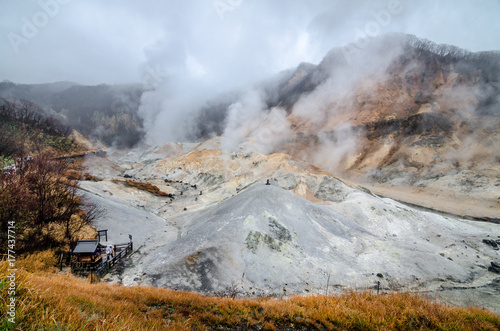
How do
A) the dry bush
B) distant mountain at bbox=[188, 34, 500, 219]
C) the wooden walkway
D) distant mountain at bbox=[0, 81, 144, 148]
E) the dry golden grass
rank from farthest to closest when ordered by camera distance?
distant mountain at bbox=[0, 81, 144, 148] < distant mountain at bbox=[188, 34, 500, 219] < the wooden walkway < the dry bush < the dry golden grass

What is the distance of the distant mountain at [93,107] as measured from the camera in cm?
13400

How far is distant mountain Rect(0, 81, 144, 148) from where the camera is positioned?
440 feet

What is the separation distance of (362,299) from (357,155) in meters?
76.8

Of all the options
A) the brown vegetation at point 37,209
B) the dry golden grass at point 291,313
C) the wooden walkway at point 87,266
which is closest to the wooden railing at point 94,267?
the wooden walkway at point 87,266

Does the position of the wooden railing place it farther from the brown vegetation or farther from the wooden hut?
the brown vegetation

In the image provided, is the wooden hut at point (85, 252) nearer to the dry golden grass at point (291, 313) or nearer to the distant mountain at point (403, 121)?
the dry golden grass at point (291, 313)

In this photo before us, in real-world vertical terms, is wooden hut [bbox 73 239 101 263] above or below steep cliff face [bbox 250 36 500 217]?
below

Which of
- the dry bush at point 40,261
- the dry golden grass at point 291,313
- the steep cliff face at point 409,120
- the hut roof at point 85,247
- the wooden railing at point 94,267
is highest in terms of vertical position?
the steep cliff face at point 409,120

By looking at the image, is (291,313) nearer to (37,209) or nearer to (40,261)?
(40,261)

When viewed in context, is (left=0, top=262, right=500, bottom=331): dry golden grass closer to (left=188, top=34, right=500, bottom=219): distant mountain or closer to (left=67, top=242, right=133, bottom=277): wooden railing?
(left=67, top=242, right=133, bottom=277): wooden railing

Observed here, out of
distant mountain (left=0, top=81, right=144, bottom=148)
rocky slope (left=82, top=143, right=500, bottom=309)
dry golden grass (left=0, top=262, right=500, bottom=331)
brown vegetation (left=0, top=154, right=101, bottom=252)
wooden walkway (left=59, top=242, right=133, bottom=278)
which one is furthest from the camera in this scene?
distant mountain (left=0, top=81, right=144, bottom=148)

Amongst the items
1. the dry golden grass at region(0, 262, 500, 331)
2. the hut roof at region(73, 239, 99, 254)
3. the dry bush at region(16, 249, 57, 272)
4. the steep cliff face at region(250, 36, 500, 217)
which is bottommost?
the dry bush at region(16, 249, 57, 272)

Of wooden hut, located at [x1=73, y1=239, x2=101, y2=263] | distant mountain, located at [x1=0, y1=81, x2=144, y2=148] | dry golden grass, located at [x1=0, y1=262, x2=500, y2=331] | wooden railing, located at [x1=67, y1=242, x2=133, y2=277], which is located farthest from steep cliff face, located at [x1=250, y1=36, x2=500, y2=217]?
distant mountain, located at [x1=0, y1=81, x2=144, y2=148]

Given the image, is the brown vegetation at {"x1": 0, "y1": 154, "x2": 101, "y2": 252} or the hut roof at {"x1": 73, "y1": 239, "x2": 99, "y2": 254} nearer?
the brown vegetation at {"x1": 0, "y1": 154, "x2": 101, "y2": 252}
